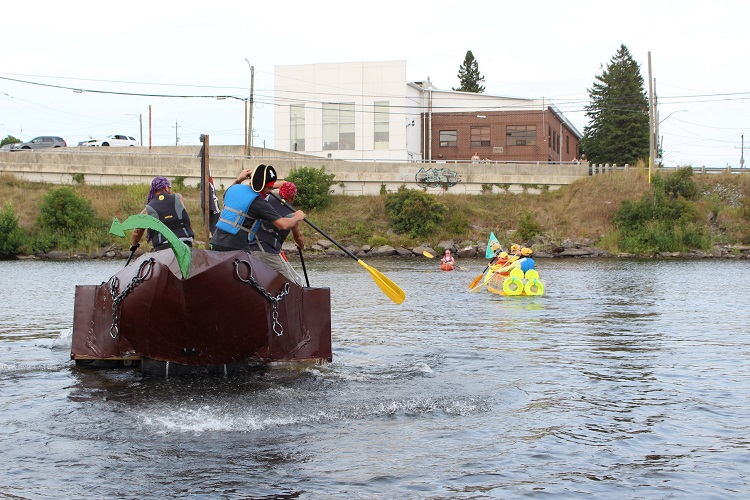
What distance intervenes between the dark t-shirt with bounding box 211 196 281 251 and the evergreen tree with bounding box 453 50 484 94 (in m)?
88.8

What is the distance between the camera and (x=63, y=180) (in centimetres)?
5678

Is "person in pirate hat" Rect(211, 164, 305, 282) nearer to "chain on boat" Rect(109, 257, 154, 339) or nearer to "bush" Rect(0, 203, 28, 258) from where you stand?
"chain on boat" Rect(109, 257, 154, 339)

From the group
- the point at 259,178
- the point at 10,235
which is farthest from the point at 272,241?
the point at 10,235

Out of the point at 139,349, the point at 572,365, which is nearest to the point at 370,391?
the point at 139,349

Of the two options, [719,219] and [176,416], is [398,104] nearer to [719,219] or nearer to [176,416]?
[719,219]

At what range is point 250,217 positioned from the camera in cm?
1002

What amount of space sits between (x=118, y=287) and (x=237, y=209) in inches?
65.9

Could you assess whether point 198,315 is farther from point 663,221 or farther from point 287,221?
point 663,221

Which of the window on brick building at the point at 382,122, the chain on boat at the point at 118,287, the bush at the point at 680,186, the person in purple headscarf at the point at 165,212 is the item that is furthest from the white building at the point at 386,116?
the chain on boat at the point at 118,287

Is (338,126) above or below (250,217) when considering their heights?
above

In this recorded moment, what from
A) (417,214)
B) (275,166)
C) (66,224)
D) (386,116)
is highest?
(386,116)

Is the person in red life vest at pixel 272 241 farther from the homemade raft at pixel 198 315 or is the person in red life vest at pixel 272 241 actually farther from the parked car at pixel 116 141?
the parked car at pixel 116 141

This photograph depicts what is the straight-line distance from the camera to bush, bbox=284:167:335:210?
183ft

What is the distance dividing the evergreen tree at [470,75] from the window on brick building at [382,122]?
29660mm
